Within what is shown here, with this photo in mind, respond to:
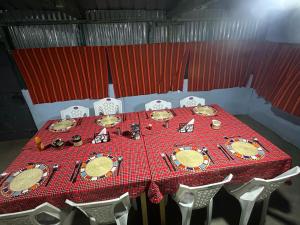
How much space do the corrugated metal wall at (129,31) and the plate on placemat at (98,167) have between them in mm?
2487

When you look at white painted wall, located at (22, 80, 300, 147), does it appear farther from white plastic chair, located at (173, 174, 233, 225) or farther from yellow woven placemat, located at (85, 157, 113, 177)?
white plastic chair, located at (173, 174, 233, 225)

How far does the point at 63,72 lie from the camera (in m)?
3.40

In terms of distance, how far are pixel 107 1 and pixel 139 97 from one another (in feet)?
6.30

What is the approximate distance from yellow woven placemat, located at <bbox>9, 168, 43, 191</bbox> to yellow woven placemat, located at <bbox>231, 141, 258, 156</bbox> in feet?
6.51

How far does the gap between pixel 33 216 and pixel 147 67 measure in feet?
9.72

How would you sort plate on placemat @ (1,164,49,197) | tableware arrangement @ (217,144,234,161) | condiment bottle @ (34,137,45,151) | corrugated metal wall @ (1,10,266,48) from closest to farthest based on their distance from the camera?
plate on placemat @ (1,164,49,197)
tableware arrangement @ (217,144,234,161)
condiment bottle @ (34,137,45,151)
corrugated metal wall @ (1,10,266,48)

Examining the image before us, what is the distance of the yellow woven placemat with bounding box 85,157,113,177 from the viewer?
163 cm

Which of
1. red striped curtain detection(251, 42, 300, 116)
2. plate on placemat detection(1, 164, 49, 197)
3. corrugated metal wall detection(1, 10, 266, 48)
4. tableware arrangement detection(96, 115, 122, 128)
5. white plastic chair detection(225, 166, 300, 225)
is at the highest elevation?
corrugated metal wall detection(1, 10, 266, 48)

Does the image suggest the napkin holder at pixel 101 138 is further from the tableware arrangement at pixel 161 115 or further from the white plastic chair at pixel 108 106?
the white plastic chair at pixel 108 106

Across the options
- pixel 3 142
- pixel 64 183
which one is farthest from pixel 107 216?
A: pixel 3 142

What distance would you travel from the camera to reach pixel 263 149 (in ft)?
6.07

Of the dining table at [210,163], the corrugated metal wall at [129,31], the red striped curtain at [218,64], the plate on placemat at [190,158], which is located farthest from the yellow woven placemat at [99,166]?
the red striped curtain at [218,64]

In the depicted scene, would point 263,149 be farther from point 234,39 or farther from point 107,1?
point 107,1

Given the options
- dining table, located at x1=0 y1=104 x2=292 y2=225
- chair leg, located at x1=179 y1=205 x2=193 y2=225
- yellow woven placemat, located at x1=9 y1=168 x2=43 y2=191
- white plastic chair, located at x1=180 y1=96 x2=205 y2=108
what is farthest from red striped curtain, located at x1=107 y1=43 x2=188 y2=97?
chair leg, located at x1=179 y1=205 x2=193 y2=225
